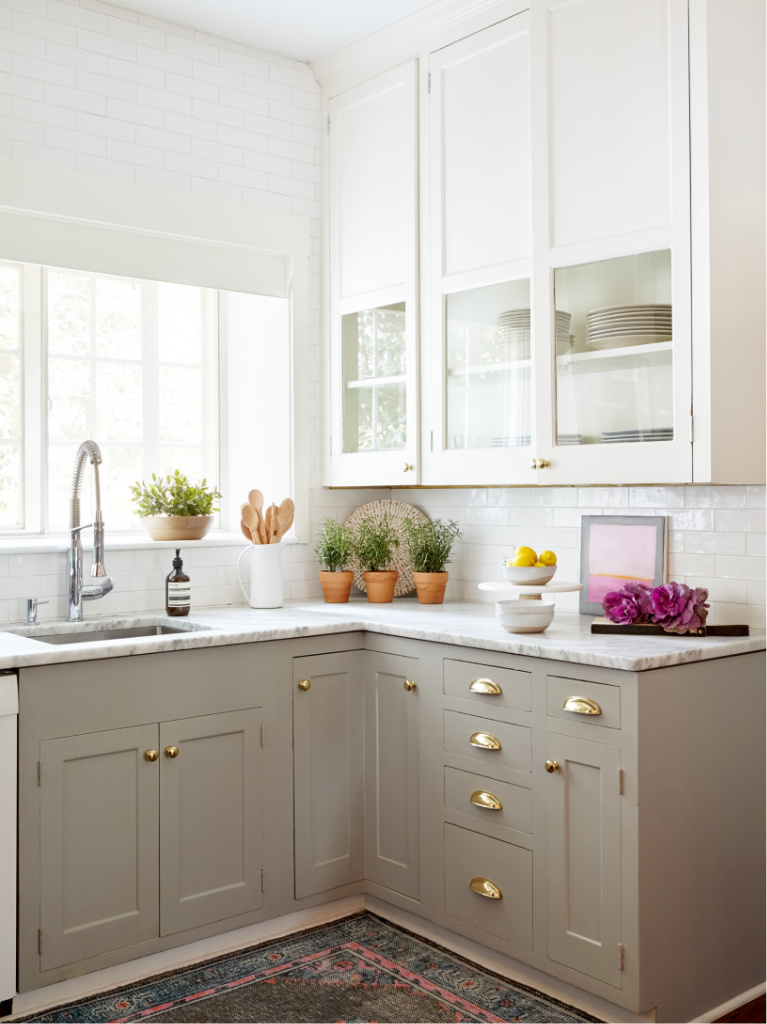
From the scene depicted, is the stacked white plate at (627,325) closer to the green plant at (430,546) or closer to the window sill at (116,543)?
the green plant at (430,546)

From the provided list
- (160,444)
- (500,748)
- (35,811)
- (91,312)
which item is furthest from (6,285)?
(500,748)

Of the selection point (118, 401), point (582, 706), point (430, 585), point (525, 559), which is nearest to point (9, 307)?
point (118, 401)

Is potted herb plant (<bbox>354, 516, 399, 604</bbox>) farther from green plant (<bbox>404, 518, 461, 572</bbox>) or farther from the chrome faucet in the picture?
the chrome faucet

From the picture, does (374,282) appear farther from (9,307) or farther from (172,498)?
(9,307)

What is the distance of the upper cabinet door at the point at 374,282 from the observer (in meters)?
3.45

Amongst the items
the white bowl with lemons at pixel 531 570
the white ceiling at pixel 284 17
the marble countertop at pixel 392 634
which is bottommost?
the marble countertop at pixel 392 634

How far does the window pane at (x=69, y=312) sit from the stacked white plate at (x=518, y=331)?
4.87ft

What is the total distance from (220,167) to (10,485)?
134 cm

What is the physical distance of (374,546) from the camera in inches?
144

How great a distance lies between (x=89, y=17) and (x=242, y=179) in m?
0.71

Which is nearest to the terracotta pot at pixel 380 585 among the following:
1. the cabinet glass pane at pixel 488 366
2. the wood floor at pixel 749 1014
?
the cabinet glass pane at pixel 488 366

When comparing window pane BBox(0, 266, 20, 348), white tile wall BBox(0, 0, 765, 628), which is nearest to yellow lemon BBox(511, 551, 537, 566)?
white tile wall BBox(0, 0, 765, 628)

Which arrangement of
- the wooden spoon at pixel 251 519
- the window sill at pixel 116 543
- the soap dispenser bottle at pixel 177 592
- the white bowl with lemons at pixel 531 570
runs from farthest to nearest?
1. the wooden spoon at pixel 251 519
2. the soap dispenser bottle at pixel 177 592
3. the window sill at pixel 116 543
4. the white bowl with lemons at pixel 531 570

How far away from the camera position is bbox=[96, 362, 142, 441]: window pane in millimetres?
3578
